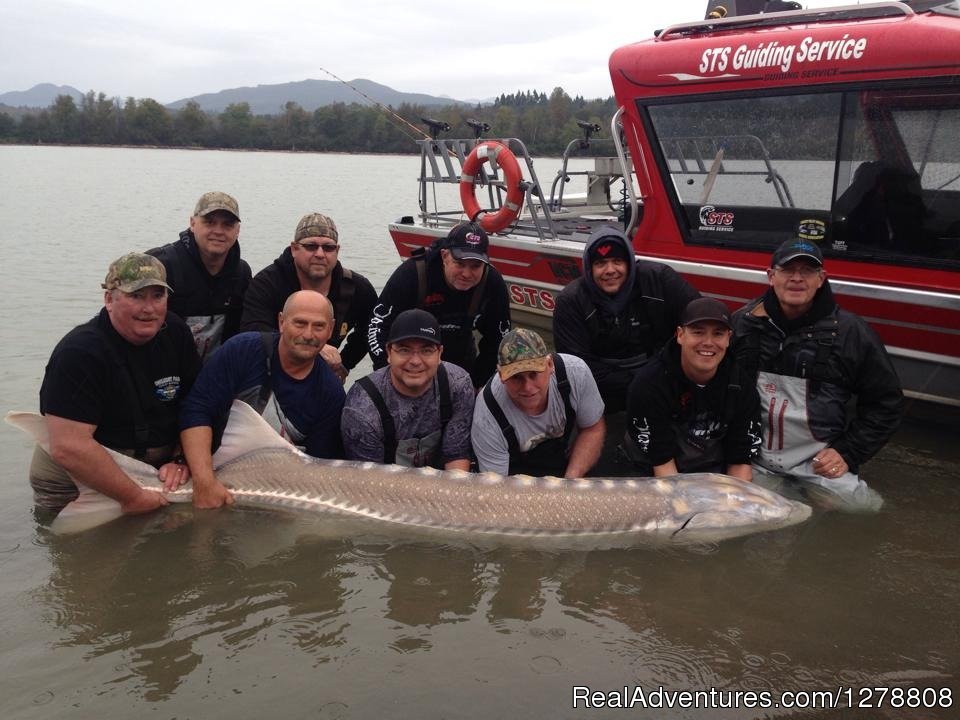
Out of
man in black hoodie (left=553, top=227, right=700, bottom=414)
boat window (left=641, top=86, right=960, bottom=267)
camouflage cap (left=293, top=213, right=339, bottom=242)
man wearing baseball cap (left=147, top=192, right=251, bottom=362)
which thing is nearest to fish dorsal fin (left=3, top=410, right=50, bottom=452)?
man wearing baseball cap (left=147, top=192, right=251, bottom=362)

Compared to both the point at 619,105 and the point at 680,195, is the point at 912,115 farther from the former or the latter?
the point at 619,105

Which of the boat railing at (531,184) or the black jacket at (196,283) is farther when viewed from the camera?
the boat railing at (531,184)

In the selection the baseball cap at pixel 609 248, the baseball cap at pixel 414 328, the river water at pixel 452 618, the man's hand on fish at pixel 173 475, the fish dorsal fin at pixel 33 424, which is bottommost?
the river water at pixel 452 618

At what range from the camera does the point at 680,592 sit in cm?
334

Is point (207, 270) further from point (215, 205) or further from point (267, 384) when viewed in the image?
point (267, 384)

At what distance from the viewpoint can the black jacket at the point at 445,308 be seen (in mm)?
4898

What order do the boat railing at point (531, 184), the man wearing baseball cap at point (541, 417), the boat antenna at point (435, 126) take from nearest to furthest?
the man wearing baseball cap at point (541, 417), the boat railing at point (531, 184), the boat antenna at point (435, 126)

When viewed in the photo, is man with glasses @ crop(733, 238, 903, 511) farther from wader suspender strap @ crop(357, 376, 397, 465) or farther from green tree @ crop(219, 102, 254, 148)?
green tree @ crop(219, 102, 254, 148)

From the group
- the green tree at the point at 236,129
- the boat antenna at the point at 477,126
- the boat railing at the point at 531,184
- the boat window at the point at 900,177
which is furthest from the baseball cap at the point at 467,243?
the green tree at the point at 236,129

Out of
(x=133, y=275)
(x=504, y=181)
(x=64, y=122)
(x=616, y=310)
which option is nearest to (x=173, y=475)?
(x=133, y=275)

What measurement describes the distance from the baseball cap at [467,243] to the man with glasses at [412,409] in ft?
2.52

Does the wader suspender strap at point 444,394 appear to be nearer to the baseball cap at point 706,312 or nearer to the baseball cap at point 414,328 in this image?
the baseball cap at point 414,328

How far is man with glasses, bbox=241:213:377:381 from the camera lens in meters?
4.68

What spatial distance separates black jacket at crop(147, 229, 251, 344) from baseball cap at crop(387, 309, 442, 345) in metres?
1.45
